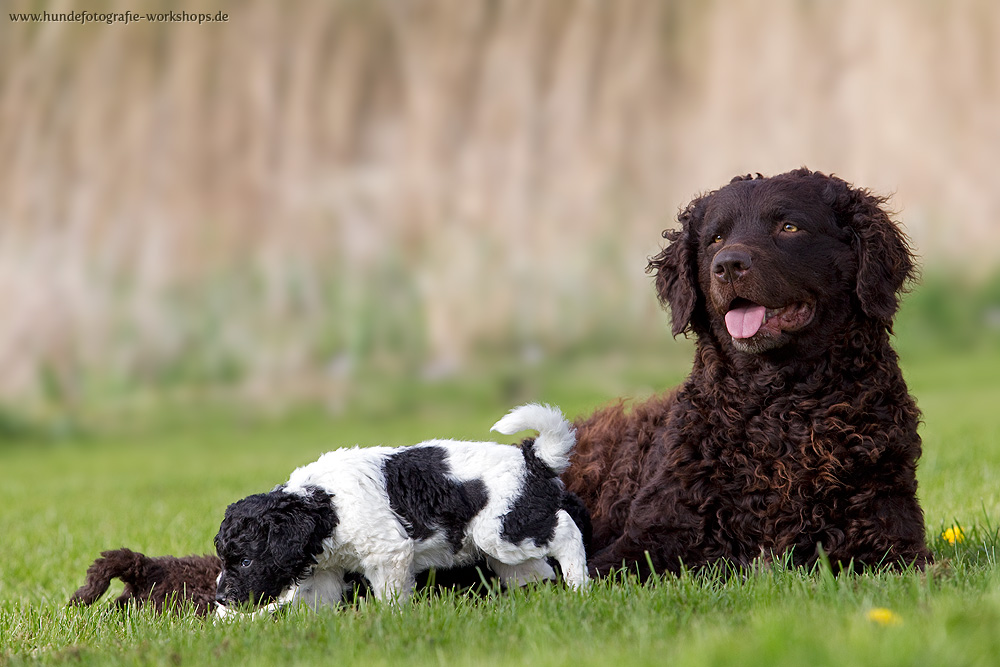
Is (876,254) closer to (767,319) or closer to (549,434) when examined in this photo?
(767,319)

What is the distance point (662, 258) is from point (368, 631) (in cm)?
223

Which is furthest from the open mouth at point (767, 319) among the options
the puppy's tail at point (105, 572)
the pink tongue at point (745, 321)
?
the puppy's tail at point (105, 572)

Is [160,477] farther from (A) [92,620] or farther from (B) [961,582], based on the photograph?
(B) [961,582]

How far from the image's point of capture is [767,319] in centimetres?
405

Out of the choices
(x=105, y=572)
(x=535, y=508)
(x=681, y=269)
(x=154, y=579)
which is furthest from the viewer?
(x=154, y=579)

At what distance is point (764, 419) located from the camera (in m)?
4.19

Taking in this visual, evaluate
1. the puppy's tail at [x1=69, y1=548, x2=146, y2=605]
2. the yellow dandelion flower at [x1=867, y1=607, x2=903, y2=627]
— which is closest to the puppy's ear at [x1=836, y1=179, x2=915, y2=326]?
the yellow dandelion flower at [x1=867, y1=607, x2=903, y2=627]

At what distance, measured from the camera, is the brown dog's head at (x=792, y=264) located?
4020mm

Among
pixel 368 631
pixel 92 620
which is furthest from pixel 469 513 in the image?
pixel 92 620

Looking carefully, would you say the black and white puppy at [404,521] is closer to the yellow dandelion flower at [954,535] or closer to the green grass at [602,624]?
the green grass at [602,624]

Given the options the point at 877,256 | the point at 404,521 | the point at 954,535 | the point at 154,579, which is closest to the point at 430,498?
the point at 404,521

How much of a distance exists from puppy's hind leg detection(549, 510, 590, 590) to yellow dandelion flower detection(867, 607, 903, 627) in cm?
150

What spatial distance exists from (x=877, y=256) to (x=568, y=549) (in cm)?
173

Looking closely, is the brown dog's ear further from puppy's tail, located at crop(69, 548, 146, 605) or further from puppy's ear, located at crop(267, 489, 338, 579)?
puppy's tail, located at crop(69, 548, 146, 605)
